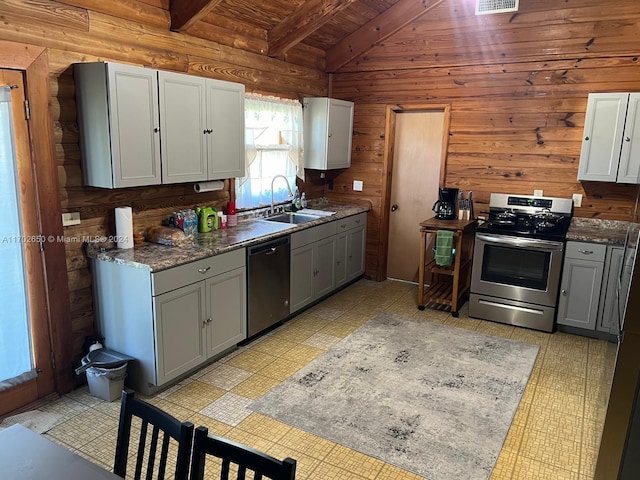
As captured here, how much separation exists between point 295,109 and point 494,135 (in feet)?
7.03

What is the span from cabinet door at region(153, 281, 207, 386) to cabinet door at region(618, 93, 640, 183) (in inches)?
146

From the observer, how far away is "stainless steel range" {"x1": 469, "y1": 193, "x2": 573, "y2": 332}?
14.2ft

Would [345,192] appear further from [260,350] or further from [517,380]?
[517,380]

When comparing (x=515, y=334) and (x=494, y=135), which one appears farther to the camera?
(x=494, y=135)

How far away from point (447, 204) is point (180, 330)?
3.12 meters

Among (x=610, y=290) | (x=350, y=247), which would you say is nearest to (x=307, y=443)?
(x=350, y=247)

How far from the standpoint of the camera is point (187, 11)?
11.3 feet

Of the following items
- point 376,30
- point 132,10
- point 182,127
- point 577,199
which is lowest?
point 577,199

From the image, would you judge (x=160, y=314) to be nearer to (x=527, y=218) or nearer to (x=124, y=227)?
(x=124, y=227)

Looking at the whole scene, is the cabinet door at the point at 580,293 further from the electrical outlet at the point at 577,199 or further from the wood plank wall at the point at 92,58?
the wood plank wall at the point at 92,58

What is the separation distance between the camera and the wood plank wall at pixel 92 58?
2.83m

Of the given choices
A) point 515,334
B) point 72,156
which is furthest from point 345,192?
point 72,156

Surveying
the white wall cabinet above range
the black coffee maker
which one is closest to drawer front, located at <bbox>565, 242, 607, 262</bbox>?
the black coffee maker

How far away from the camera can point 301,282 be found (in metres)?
4.55
